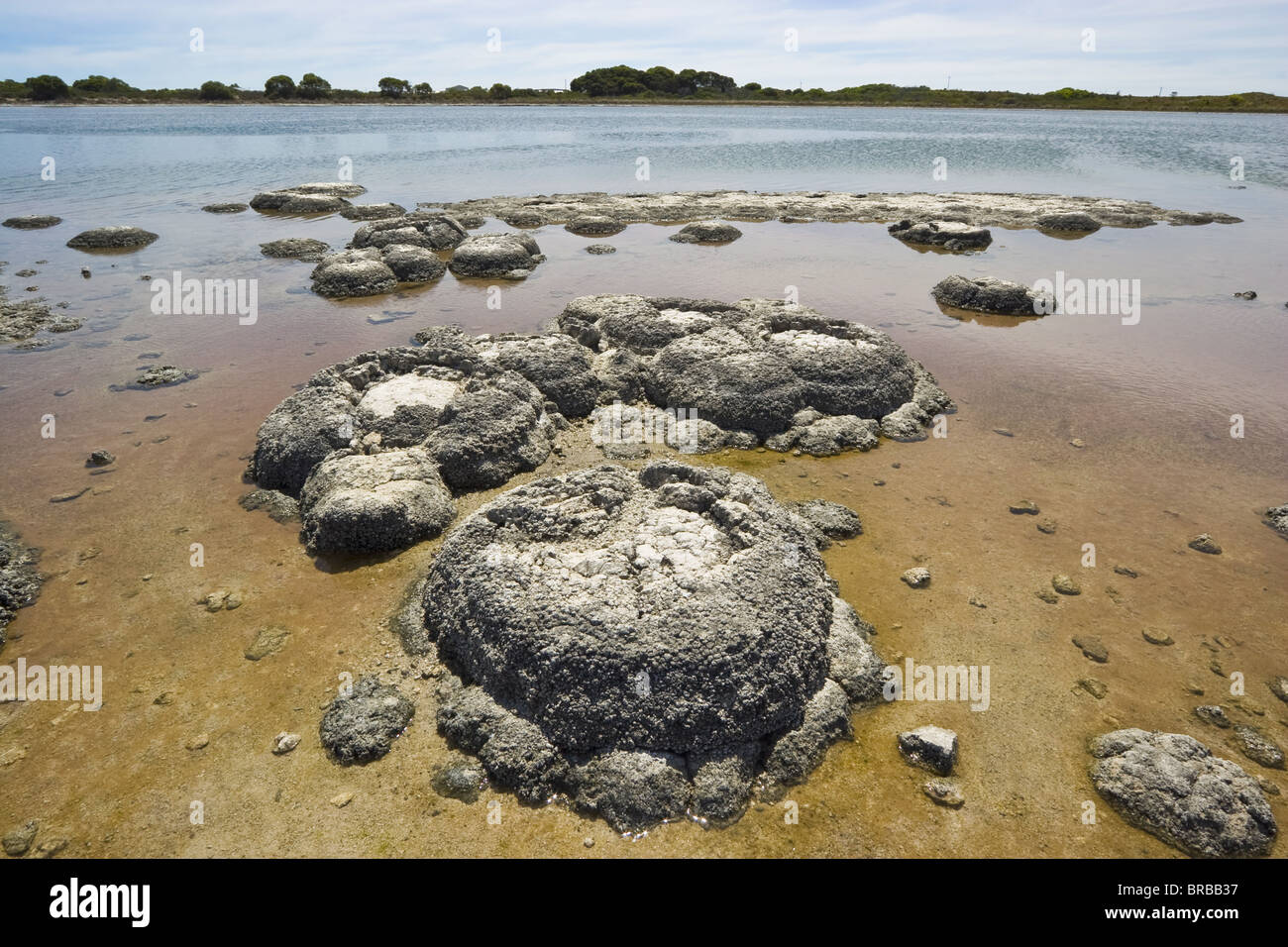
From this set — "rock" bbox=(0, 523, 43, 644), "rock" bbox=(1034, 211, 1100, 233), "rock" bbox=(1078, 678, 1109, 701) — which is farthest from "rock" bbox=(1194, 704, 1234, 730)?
"rock" bbox=(1034, 211, 1100, 233)

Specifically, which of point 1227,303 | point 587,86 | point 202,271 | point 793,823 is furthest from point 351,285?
point 587,86

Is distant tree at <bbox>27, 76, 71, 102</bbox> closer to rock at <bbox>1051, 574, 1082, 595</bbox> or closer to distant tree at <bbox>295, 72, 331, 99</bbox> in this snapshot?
distant tree at <bbox>295, 72, 331, 99</bbox>

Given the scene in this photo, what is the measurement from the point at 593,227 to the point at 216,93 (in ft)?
315

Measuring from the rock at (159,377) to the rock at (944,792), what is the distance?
12.4m

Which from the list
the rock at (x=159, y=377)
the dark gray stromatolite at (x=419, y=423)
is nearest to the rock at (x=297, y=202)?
the rock at (x=159, y=377)

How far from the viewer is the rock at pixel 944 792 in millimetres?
4688

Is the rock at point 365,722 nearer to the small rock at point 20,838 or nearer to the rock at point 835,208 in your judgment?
the small rock at point 20,838

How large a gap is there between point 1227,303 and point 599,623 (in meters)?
18.2

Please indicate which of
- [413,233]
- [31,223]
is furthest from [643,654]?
[31,223]

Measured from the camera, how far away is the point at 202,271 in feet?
61.5

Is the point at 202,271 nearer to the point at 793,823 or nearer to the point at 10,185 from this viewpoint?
the point at 793,823

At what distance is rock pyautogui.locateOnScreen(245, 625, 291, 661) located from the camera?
19.5ft

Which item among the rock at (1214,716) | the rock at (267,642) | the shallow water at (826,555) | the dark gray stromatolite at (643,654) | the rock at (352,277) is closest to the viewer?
the shallow water at (826,555)

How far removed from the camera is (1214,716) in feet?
Answer: 17.7
